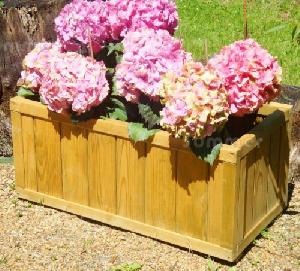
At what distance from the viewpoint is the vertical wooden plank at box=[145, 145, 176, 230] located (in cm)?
387

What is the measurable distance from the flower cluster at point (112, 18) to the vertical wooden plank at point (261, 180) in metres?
0.86

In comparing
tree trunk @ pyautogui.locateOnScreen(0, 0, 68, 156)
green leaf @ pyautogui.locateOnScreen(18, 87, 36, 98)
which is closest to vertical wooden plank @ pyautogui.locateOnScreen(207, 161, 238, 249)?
green leaf @ pyautogui.locateOnScreen(18, 87, 36, 98)

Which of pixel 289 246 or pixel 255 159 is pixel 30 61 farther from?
pixel 289 246

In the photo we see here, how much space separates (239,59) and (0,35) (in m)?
1.96

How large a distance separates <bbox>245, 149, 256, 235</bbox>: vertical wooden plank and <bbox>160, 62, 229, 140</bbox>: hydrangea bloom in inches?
11.5

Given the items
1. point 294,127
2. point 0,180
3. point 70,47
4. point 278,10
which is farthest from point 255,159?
point 278,10

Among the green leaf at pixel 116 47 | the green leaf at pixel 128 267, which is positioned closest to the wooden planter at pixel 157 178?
the green leaf at pixel 128 267

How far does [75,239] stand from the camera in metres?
4.18

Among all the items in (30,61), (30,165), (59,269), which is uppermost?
(30,61)

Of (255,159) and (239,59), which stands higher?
(239,59)

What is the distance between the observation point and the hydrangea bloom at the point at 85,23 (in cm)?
412

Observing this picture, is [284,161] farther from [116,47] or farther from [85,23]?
[85,23]

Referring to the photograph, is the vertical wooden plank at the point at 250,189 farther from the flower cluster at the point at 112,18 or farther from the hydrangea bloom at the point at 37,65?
the hydrangea bloom at the point at 37,65

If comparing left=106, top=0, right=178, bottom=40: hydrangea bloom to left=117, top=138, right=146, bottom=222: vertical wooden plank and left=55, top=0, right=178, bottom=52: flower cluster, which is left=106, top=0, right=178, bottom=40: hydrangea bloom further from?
left=117, top=138, right=146, bottom=222: vertical wooden plank
